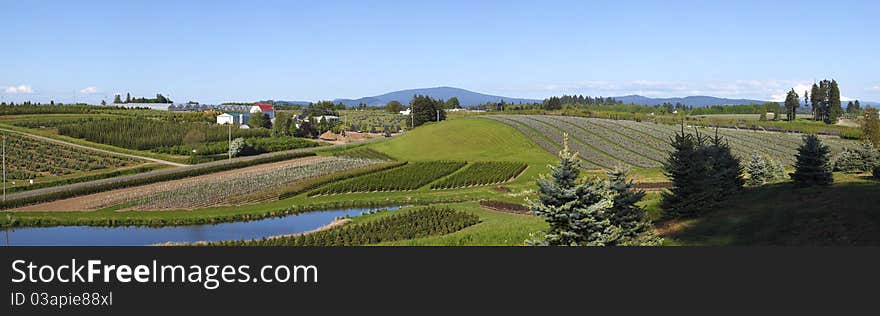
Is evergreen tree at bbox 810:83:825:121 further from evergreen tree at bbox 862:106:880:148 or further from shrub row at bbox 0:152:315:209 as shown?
shrub row at bbox 0:152:315:209

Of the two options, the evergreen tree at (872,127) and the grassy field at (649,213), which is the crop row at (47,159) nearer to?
the grassy field at (649,213)

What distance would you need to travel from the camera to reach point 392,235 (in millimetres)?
33906

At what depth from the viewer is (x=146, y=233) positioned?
36812mm

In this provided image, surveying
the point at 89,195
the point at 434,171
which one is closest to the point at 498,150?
the point at 434,171

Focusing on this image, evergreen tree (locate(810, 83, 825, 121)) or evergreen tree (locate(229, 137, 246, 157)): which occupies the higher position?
evergreen tree (locate(810, 83, 825, 121))

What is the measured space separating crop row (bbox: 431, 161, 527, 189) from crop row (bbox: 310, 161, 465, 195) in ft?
4.85

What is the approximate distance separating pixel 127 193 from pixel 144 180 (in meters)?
6.25

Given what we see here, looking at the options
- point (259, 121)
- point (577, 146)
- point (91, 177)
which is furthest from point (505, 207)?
point (259, 121)

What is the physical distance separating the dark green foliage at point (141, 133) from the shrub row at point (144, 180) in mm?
18418

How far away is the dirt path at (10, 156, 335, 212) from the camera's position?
142 ft

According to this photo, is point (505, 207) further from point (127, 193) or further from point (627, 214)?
point (127, 193)

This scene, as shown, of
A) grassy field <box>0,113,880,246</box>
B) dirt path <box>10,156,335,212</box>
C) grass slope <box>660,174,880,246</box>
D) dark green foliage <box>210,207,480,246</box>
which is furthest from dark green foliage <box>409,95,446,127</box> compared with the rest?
grass slope <box>660,174,880,246</box>

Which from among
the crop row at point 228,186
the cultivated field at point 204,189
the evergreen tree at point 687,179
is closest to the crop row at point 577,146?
the crop row at point 228,186

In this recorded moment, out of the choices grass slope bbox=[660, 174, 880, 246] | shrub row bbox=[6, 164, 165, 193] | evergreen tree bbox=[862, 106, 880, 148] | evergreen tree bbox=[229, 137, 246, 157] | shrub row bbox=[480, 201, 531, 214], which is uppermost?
evergreen tree bbox=[862, 106, 880, 148]
